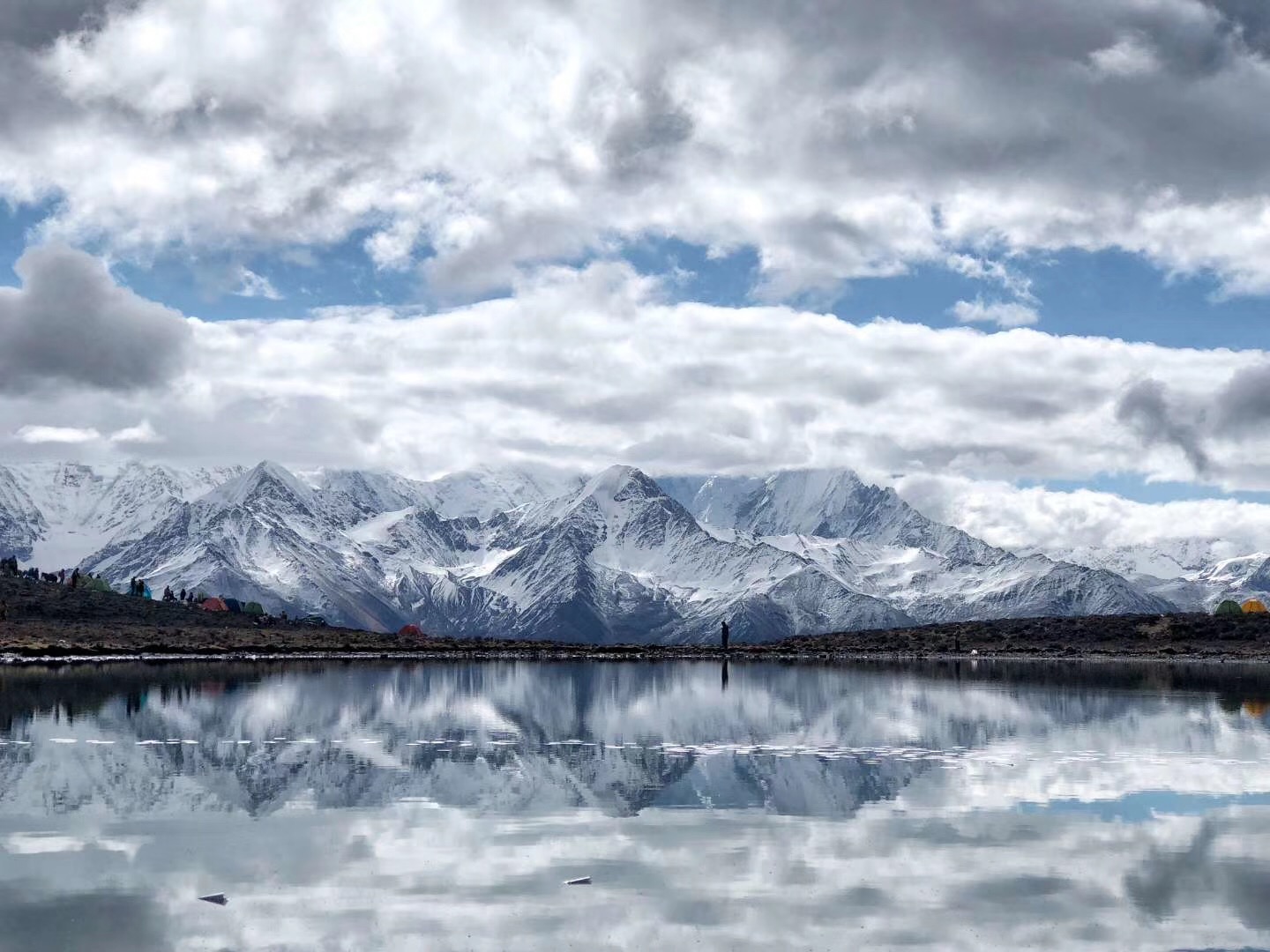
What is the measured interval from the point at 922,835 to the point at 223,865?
60.8 ft

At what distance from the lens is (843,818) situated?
41562 millimetres

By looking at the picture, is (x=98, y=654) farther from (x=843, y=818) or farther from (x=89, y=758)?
(x=843, y=818)

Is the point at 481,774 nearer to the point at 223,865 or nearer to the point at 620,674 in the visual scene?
the point at 223,865

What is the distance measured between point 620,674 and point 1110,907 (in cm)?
11464

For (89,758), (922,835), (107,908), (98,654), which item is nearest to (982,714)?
(922,835)

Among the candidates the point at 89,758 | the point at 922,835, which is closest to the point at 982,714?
the point at 922,835

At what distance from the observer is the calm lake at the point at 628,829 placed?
28.8 m

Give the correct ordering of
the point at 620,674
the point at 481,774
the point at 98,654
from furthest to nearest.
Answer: the point at 98,654, the point at 620,674, the point at 481,774

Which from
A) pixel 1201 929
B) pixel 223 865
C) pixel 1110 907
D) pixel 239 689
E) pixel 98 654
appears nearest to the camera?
pixel 1201 929

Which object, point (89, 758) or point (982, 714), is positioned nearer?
point (89, 758)

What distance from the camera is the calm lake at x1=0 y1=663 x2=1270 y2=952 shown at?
28750 millimetres

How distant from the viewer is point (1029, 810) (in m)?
43.2

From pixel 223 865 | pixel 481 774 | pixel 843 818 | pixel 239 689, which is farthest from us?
pixel 239 689

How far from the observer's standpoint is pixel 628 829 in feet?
130
